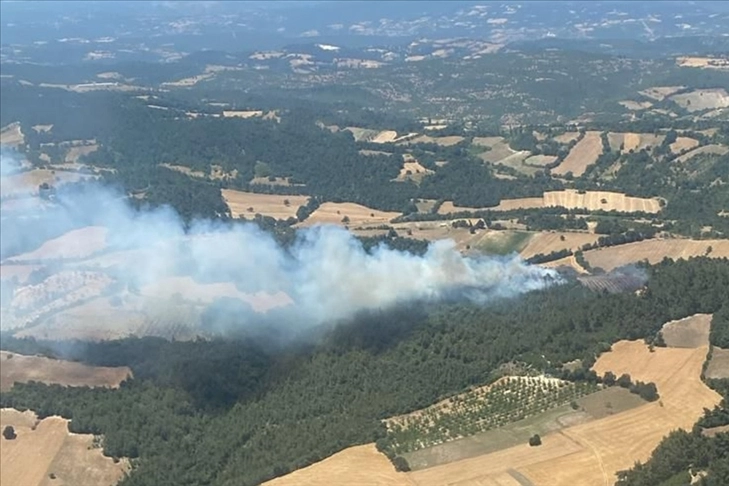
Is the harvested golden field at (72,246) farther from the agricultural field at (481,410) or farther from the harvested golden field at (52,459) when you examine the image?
the agricultural field at (481,410)

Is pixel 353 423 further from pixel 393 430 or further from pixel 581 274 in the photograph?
pixel 581 274

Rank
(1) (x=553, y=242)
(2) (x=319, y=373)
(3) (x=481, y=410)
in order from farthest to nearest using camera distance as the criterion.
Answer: (1) (x=553, y=242) → (2) (x=319, y=373) → (3) (x=481, y=410)

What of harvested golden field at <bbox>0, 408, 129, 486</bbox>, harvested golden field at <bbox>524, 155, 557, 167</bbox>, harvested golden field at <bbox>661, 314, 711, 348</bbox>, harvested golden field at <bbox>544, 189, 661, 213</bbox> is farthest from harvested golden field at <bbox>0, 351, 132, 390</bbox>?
harvested golden field at <bbox>524, 155, 557, 167</bbox>

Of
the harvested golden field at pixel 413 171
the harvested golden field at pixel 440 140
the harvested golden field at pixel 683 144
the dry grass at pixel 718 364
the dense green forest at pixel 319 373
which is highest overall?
the dry grass at pixel 718 364

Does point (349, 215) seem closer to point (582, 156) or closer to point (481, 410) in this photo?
point (582, 156)

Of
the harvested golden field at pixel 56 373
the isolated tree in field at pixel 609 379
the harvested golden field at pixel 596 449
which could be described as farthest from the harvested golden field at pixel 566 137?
the harvested golden field at pixel 56 373

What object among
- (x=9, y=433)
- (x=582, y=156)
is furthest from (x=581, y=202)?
(x=9, y=433)

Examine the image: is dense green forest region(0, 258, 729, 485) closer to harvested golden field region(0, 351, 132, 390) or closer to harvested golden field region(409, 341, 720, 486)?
harvested golden field region(0, 351, 132, 390)
